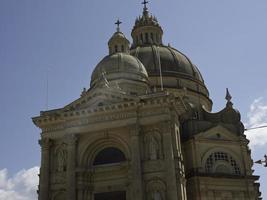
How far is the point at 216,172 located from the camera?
41875 millimetres

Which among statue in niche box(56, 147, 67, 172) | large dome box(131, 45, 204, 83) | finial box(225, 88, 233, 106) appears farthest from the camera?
large dome box(131, 45, 204, 83)

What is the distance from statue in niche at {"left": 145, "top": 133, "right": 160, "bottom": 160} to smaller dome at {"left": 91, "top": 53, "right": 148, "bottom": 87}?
863 centimetres

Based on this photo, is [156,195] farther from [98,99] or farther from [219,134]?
[219,134]

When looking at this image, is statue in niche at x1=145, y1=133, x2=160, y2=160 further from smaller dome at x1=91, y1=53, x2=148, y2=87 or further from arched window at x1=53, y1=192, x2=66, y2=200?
smaller dome at x1=91, y1=53, x2=148, y2=87

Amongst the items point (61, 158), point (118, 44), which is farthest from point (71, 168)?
point (118, 44)

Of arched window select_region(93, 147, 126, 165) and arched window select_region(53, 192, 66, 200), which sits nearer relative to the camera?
arched window select_region(53, 192, 66, 200)

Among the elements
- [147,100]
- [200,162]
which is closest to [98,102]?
[147,100]

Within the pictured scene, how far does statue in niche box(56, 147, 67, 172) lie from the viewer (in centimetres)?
3684

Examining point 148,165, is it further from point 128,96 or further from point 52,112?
point 52,112

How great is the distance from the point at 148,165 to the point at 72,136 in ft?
23.4

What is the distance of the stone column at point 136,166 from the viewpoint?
109ft

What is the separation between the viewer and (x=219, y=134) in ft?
145

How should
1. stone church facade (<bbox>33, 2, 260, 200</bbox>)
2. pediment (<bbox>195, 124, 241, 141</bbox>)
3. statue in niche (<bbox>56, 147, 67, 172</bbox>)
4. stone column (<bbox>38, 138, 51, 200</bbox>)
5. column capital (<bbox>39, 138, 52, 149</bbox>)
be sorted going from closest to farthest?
stone church facade (<bbox>33, 2, 260, 200</bbox>) < stone column (<bbox>38, 138, 51, 200</bbox>) < statue in niche (<bbox>56, 147, 67, 172</bbox>) < column capital (<bbox>39, 138, 52, 149</bbox>) < pediment (<bbox>195, 124, 241, 141</bbox>)

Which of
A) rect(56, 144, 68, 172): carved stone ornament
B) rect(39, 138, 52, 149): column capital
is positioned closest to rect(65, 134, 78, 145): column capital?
rect(56, 144, 68, 172): carved stone ornament
